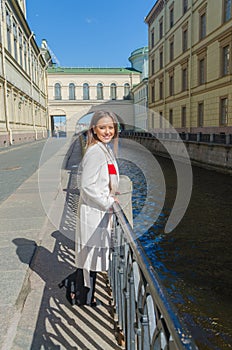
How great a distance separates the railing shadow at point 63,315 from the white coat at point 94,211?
30 cm

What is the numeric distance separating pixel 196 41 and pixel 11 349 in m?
28.0

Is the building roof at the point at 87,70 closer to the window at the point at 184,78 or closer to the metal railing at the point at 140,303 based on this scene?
the window at the point at 184,78

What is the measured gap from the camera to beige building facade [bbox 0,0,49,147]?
25094 millimetres

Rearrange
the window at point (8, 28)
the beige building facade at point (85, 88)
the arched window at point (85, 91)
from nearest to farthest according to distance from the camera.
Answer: the window at point (8, 28) → the beige building facade at point (85, 88) → the arched window at point (85, 91)

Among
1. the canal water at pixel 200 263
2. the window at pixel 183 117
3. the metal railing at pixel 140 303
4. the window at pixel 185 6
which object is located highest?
the window at pixel 185 6

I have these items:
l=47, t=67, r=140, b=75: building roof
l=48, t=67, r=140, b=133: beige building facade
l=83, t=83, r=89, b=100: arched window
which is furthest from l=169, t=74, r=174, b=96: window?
l=83, t=83, r=89, b=100: arched window

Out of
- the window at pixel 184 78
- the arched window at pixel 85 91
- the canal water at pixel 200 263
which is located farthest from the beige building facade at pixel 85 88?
the canal water at pixel 200 263

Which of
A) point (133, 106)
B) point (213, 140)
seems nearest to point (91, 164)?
point (213, 140)

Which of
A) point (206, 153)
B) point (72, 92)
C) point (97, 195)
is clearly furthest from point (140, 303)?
point (72, 92)

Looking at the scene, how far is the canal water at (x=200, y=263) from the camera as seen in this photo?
4.30m

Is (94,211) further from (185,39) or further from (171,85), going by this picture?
(171,85)

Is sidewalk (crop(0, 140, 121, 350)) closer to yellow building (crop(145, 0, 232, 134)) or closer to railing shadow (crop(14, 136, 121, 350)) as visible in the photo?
railing shadow (crop(14, 136, 121, 350))

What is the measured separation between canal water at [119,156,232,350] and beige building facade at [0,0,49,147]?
59.6ft

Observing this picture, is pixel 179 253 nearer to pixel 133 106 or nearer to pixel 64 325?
pixel 64 325
